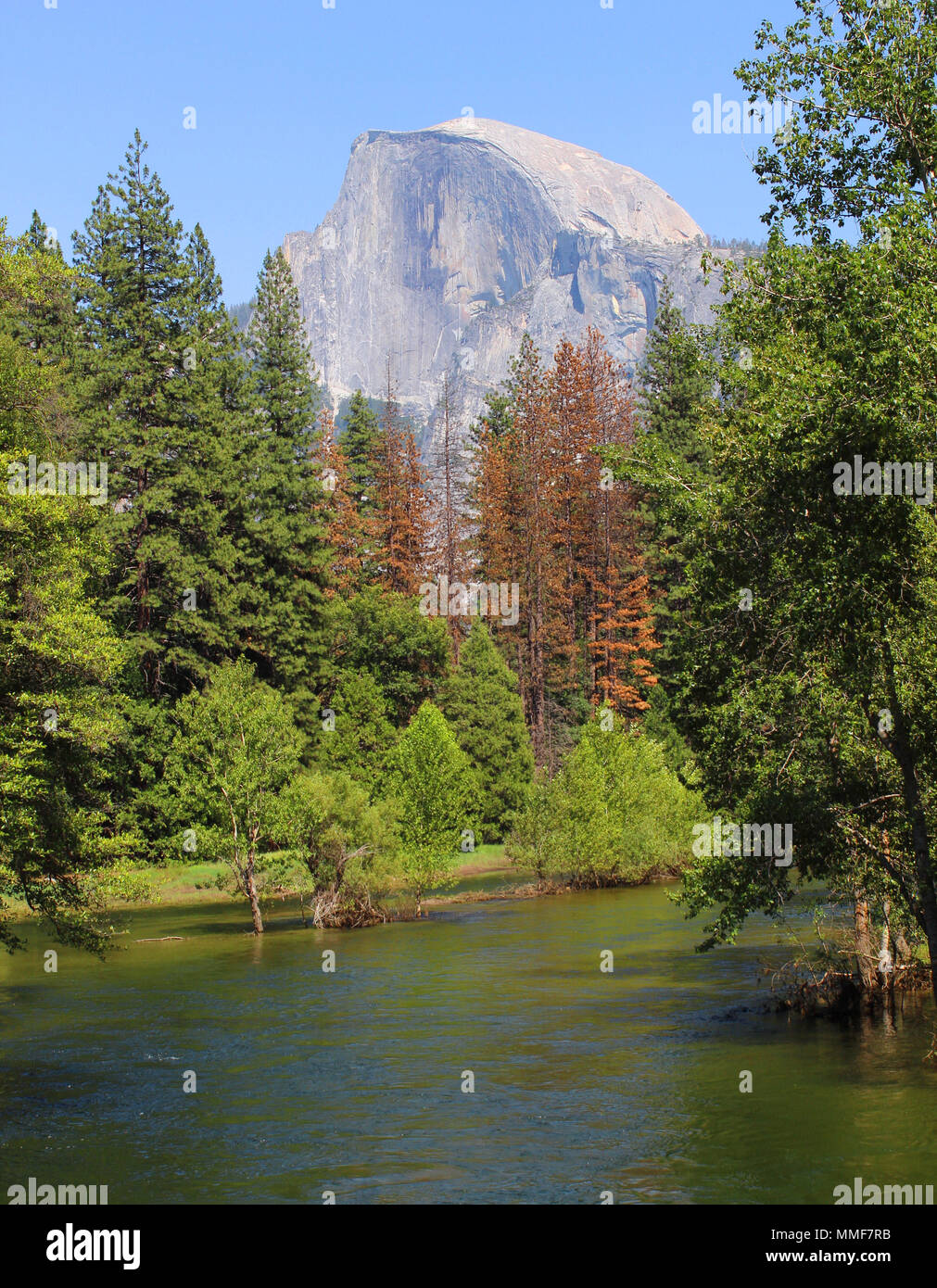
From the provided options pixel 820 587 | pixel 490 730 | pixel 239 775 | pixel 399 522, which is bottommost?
pixel 239 775

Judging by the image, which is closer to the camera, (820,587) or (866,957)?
(820,587)

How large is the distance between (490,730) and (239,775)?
2680 cm

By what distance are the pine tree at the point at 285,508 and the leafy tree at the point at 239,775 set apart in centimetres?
1996

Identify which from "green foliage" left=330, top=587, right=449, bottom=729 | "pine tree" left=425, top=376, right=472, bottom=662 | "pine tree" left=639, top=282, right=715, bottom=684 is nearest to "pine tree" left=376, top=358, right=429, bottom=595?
"pine tree" left=425, top=376, right=472, bottom=662

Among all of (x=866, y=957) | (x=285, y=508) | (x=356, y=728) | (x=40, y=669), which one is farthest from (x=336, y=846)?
(x=285, y=508)

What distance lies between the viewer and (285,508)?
77.1 meters

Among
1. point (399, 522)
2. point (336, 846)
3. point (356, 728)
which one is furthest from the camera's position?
point (399, 522)

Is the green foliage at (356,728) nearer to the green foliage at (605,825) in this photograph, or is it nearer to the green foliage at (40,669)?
the green foliage at (605,825)

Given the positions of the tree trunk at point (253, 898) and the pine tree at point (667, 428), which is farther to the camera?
the pine tree at point (667, 428)

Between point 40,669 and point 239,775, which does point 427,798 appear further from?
point 40,669

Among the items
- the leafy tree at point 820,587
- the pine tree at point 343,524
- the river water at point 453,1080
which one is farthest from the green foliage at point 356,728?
the leafy tree at point 820,587

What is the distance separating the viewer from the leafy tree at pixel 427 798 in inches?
1956
